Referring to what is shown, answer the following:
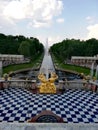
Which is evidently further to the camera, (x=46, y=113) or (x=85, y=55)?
(x=85, y=55)

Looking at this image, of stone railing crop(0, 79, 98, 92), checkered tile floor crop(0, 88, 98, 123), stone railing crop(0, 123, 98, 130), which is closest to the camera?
stone railing crop(0, 123, 98, 130)

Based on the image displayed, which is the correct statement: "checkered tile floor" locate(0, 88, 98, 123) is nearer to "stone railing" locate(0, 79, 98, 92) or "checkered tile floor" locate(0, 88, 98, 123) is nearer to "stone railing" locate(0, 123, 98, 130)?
"stone railing" locate(0, 79, 98, 92)

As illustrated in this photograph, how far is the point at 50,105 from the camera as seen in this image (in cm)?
795

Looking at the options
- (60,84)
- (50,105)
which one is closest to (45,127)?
(50,105)

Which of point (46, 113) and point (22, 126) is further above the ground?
point (22, 126)

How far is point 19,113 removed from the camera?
699cm

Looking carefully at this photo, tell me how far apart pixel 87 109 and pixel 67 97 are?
5.86ft

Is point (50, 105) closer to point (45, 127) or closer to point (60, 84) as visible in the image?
point (60, 84)

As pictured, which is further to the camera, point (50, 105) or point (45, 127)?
point (50, 105)

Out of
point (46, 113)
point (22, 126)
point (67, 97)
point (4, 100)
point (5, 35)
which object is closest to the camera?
point (22, 126)

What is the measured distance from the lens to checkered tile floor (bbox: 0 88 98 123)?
265 inches

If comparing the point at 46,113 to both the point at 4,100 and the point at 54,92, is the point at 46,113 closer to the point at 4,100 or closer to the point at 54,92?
the point at 4,100

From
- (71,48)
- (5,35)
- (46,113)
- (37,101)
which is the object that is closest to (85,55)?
(71,48)

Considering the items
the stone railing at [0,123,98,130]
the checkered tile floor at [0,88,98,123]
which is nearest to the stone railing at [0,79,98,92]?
the checkered tile floor at [0,88,98,123]
